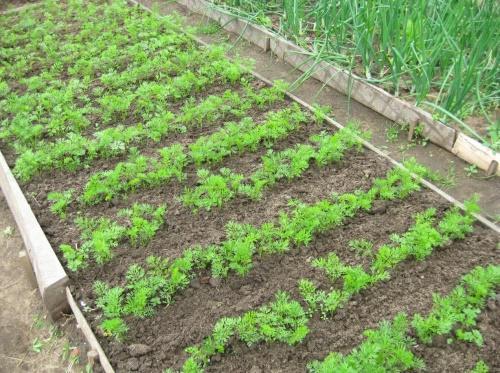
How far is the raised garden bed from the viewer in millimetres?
2414

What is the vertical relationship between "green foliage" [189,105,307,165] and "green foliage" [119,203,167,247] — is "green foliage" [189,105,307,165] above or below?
above

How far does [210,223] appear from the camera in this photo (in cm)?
307

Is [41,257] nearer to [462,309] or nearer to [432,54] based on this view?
[462,309]

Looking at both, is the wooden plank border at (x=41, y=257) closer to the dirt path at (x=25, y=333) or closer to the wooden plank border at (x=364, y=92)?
the dirt path at (x=25, y=333)

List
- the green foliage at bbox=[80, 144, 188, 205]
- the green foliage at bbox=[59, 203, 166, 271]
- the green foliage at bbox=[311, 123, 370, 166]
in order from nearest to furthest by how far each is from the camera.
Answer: the green foliage at bbox=[59, 203, 166, 271], the green foliage at bbox=[80, 144, 188, 205], the green foliage at bbox=[311, 123, 370, 166]

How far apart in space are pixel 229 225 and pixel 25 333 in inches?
52.2

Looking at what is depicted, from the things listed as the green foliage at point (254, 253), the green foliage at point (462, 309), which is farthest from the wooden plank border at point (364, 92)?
the green foliage at point (462, 309)

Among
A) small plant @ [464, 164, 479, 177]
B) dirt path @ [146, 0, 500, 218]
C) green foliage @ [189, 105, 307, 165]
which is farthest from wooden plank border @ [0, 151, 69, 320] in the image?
small plant @ [464, 164, 479, 177]

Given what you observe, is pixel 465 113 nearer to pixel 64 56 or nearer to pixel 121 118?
pixel 121 118

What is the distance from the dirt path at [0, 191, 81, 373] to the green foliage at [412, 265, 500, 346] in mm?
1826

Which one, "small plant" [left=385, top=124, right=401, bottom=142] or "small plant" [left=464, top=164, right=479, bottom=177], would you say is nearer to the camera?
"small plant" [left=464, top=164, right=479, bottom=177]

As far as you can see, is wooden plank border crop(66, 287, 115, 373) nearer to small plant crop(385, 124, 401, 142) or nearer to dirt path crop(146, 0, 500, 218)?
dirt path crop(146, 0, 500, 218)

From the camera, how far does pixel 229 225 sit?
2.96 meters

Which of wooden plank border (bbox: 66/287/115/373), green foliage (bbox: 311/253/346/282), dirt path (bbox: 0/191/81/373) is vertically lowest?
dirt path (bbox: 0/191/81/373)
